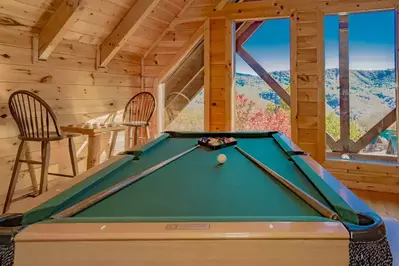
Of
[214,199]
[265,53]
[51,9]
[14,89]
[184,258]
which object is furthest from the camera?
[265,53]

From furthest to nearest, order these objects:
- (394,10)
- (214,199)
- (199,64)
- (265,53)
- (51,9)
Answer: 1. (199,64)
2. (265,53)
3. (394,10)
4. (51,9)
5. (214,199)

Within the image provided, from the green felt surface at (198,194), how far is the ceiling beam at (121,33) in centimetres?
279

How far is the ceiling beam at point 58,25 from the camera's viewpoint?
3293 millimetres

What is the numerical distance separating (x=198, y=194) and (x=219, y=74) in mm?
3706

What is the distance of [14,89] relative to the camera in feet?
10.4

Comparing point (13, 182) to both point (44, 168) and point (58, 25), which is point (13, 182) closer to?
point (44, 168)

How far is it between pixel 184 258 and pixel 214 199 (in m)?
0.35

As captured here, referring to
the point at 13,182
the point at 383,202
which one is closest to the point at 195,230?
the point at 13,182

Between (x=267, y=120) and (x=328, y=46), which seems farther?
(x=267, y=120)

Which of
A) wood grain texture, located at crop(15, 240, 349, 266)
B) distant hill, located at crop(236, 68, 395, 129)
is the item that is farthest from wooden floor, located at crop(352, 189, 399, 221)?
wood grain texture, located at crop(15, 240, 349, 266)

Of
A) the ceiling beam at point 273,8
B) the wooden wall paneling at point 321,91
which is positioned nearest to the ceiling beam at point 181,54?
the ceiling beam at point 273,8

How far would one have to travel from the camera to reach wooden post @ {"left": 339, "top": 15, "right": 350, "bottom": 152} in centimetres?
429

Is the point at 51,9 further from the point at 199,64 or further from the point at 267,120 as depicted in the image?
the point at 267,120

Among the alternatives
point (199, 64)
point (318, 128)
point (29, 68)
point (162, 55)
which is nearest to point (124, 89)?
point (162, 55)
